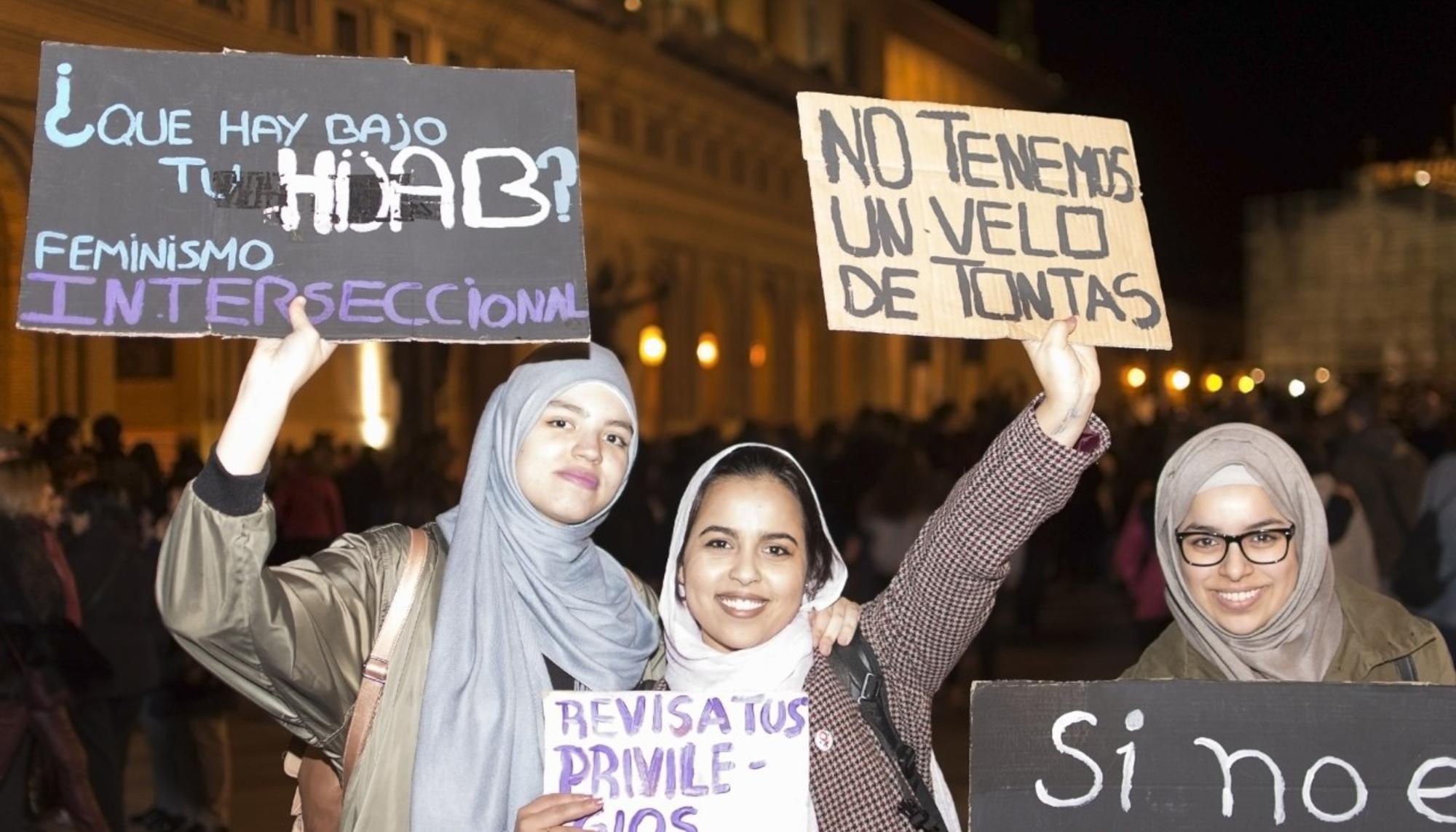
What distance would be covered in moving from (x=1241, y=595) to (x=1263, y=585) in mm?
46

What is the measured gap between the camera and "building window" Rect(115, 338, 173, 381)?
8.20 m

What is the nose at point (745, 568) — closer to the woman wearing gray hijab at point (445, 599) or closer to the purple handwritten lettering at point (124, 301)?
the woman wearing gray hijab at point (445, 599)

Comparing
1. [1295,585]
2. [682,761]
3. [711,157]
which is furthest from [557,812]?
[711,157]

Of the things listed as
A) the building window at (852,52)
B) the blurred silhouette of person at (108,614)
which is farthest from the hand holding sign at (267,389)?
the building window at (852,52)

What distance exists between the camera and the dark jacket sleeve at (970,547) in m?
3.41

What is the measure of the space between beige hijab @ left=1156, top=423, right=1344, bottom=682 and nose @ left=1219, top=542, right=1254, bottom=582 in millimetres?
90

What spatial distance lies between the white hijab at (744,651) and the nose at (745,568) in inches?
4.7

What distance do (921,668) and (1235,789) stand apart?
628 mm

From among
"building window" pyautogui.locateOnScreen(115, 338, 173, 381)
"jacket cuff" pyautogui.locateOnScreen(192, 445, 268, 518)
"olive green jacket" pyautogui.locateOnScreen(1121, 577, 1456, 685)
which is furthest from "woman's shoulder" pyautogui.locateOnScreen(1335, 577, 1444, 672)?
"building window" pyautogui.locateOnScreen(115, 338, 173, 381)

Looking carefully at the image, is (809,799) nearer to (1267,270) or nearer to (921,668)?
(921,668)

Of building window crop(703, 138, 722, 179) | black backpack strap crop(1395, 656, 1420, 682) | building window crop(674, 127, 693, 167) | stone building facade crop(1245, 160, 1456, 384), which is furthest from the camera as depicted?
stone building facade crop(1245, 160, 1456, 384)

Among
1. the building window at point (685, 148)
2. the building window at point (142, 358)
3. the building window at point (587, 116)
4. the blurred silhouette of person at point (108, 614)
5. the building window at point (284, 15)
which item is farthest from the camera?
the building window at point (685, 148)

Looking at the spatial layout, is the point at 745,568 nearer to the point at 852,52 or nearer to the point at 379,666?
the point at 379,666

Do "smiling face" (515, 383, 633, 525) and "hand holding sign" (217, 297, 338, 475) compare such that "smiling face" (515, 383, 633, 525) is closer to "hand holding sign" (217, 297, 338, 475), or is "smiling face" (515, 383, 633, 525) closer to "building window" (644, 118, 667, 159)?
"hand holding sign" (217, 297, 338, 475)
